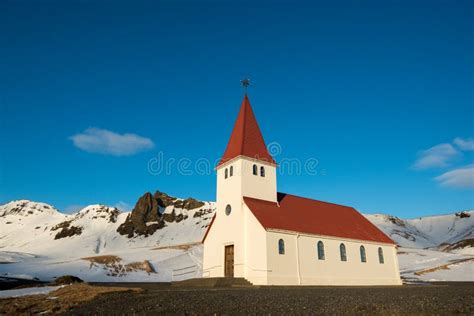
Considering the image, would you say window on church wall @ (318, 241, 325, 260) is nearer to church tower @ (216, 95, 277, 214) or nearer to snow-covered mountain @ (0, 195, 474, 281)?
church tower @ (216, 95, 277, 214)

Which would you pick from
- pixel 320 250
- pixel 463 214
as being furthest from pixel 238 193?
pixel 463 214

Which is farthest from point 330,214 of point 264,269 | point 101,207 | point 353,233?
point 101,207

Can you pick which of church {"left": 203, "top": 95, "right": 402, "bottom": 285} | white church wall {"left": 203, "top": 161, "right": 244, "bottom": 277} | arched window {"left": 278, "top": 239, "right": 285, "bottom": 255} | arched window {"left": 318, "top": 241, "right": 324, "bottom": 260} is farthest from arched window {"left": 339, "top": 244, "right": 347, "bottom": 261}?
white church wall {"left": 203, "top": 161, "right": 244, "bottom": 277}

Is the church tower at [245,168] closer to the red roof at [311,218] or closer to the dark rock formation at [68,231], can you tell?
the red roof at [311,218]

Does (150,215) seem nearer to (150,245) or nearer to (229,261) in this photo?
(150,245)

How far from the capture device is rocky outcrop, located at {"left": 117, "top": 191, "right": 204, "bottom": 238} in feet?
362

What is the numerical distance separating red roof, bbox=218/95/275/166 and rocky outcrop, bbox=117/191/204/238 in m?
84.2

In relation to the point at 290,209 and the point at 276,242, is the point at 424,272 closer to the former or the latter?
the point at 290,209

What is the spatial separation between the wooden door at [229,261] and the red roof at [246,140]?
695cm

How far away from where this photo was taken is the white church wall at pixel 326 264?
23438 mm

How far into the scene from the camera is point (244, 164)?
89.5ft

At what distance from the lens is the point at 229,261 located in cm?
2605

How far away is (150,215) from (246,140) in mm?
93830

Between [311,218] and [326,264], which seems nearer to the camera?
[326,264]
